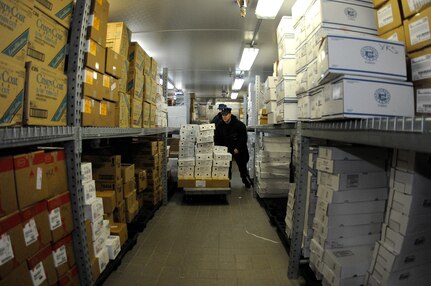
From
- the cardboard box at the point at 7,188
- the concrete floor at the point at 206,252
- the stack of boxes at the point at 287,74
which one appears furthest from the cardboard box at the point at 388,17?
the cardboard box at the point at 7,188

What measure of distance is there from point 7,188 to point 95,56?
3.40ft

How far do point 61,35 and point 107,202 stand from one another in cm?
138

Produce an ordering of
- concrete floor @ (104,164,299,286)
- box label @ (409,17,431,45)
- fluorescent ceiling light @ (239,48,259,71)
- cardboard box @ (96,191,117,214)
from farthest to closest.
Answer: fluorescent ceiling light @ (239,48,259,71), cardboard box @ (96,191,117,214), concrete floor @ (104,164,299,286), box label @ (409,17,431,45)

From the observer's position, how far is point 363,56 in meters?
1.28

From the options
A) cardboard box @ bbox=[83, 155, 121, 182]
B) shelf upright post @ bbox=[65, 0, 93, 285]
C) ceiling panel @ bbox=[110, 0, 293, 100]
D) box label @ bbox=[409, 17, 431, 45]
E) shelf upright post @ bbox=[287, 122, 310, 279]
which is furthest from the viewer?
ceiling panel @ bbox=[110, 0, 293, 100]

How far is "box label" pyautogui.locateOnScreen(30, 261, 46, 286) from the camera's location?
3.96ft

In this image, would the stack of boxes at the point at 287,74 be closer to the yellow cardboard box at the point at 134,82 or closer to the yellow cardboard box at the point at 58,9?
the yellow cardboard box at the point at 134,82

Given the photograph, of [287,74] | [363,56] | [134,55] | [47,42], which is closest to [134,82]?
[134,55]

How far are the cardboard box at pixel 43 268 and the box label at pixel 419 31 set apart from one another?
6.90ft

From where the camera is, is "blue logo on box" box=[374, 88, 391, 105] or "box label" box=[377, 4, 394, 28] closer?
"blue logo on box" box=[374, 88, 391, 105]

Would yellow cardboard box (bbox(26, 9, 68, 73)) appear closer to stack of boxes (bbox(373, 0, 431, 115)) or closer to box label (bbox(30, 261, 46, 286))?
box label (bbox(30, 261, 46, 286))

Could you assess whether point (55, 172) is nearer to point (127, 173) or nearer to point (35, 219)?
point (35, 219)

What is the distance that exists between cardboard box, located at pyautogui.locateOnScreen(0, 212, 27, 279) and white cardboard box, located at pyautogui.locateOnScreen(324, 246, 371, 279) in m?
1.71

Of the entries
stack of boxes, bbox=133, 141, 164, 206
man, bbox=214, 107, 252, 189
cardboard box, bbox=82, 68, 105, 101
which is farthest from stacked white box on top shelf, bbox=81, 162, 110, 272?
man, bbox=214, 107, 252, 189
